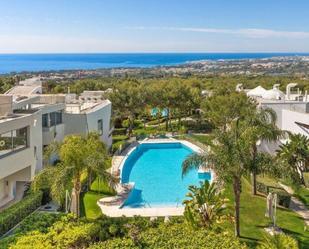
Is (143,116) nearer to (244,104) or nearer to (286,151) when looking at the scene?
(244,104)

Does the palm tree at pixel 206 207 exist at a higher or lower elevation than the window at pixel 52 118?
lower

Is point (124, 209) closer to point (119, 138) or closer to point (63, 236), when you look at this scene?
point (63, 236)

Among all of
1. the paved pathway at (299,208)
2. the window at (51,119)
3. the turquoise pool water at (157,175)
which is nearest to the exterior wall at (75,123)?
the window at (51,119)

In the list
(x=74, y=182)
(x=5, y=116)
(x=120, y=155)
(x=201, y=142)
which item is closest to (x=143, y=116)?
(x=201, y=142)

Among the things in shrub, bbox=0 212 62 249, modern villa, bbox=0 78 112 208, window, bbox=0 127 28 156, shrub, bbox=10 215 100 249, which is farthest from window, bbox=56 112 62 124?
shrub, bbox=10 215 100 249

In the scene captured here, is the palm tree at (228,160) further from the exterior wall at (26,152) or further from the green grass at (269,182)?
the exterior wall at (26,152)

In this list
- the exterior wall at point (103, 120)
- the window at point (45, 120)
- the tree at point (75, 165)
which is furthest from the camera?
the exterior wall at point (103, 120)

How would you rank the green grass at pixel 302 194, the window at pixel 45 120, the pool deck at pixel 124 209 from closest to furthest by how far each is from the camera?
the pool deck at pixel 124 209 → the green grass at pixel 302 194 → the window at pixel 45 120
